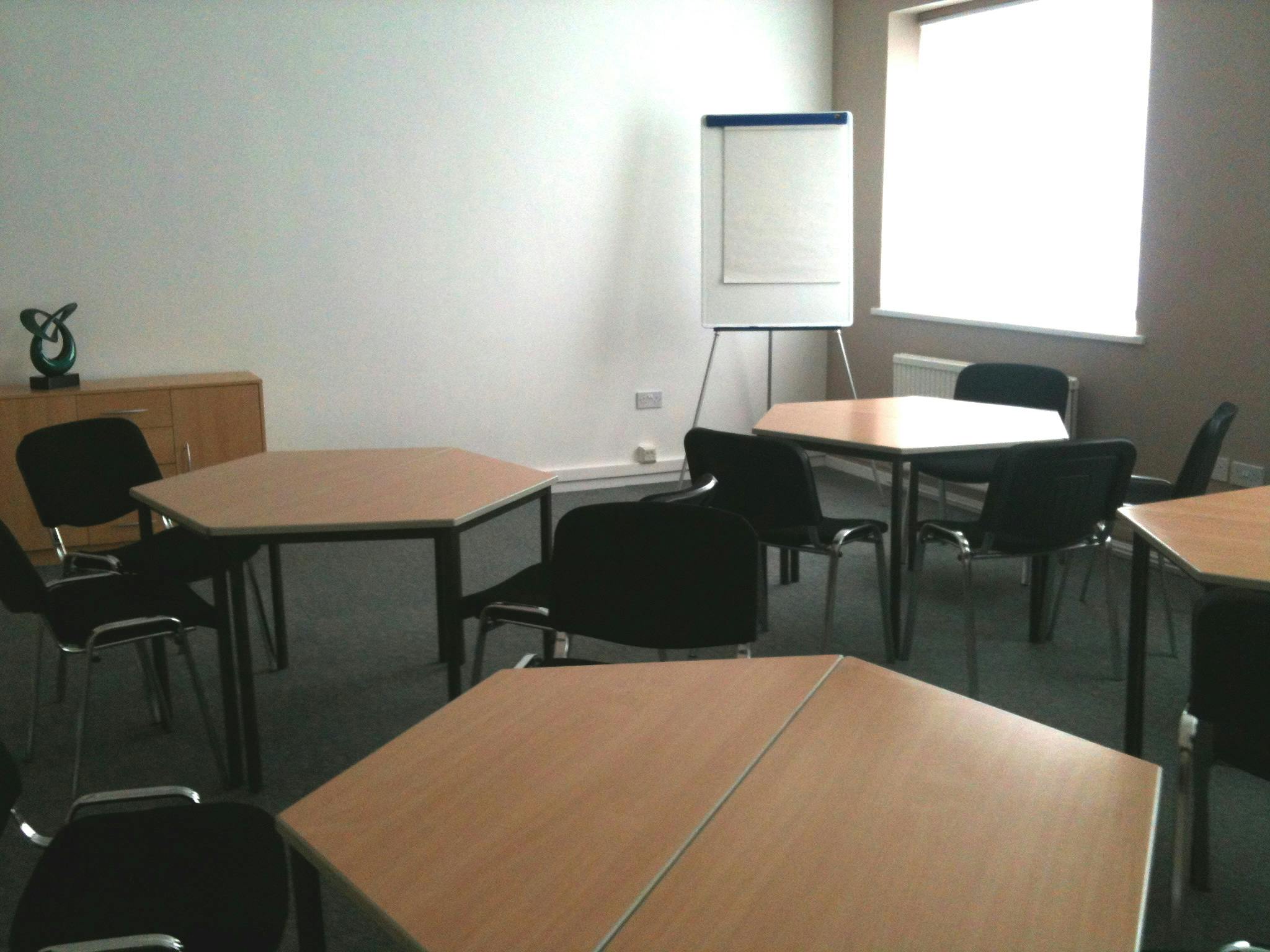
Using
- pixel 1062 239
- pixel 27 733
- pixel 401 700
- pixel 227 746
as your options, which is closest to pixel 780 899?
pixel 227 746

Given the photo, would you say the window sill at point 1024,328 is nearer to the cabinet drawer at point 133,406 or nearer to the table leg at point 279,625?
the table leg at point 279,625

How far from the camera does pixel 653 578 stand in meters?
2.48

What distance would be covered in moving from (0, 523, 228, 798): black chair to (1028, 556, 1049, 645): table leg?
2.71 metres

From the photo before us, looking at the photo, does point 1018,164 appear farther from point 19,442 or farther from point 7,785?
point 7,785

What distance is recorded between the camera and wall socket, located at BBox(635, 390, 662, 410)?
21.3ft

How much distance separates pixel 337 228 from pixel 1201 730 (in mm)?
4770

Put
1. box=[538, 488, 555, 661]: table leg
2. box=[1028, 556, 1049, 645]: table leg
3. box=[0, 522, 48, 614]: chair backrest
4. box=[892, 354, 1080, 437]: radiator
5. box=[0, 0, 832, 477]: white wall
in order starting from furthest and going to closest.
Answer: box=[892, 354, 1080, 437]: radiator → box=[0, 0, 832, 477]: white wall → box=[1028, 556, 1049, 645]: table leg → box=[538, 488, 555, 661]: table leg → box=[0, 522, 48, 614]: chair backrest

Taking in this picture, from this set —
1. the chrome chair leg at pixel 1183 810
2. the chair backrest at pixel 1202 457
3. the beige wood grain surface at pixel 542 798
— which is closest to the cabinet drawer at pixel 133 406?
the beige wood grain surface at pixel 542 798

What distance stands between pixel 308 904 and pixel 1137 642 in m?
2.03

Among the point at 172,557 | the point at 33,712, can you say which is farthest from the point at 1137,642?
the point at 33,712

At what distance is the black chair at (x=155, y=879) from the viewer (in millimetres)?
1612

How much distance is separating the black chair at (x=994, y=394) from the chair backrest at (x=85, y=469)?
9.42 feet

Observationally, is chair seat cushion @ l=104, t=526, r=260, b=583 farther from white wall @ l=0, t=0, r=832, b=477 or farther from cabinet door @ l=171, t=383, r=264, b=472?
white wall @ l=0, t=0, r=832, b=477

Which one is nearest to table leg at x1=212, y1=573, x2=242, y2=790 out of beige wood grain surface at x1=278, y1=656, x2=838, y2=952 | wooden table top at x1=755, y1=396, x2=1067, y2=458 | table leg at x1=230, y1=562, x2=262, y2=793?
table leg at x1=230, y1=562, x2=262, y2=793
